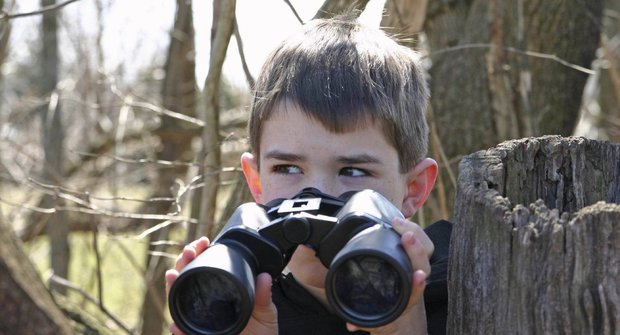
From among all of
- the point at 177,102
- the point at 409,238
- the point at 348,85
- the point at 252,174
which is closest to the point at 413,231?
the point at 409,238

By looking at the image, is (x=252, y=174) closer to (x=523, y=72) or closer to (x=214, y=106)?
→ (x=214, y=106)

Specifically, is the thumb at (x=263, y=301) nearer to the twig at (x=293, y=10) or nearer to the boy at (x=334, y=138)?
the boy at (x=334, y=138)

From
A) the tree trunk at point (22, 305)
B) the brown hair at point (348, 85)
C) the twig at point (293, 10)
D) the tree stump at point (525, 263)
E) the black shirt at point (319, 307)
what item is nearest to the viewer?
the tree stump at point (525, 263)

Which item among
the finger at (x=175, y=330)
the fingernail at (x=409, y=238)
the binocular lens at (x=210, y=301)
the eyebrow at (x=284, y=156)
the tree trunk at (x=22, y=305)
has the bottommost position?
the tree trunk at (x=22, y=305)

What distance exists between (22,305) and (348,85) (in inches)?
51.5

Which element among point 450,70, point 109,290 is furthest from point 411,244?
point 109,290

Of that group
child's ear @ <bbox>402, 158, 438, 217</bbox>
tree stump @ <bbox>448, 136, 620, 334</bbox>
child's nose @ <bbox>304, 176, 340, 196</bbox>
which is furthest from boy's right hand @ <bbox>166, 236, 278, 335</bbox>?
child's ear @ <bbox>402, 158, 438, 217</bbox>

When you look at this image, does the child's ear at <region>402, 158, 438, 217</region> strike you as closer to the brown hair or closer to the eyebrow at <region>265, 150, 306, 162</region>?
the brown hair

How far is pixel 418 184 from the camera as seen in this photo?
2.70 meters

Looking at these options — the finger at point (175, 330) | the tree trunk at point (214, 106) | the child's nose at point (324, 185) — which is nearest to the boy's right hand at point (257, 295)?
the finger at point (175, 330)

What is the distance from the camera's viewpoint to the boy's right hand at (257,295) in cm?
185

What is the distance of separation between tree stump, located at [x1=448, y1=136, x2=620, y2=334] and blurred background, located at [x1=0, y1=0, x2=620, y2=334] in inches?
68.0

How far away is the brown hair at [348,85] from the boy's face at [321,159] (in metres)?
0.03

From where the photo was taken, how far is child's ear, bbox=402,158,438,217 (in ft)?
8.75
